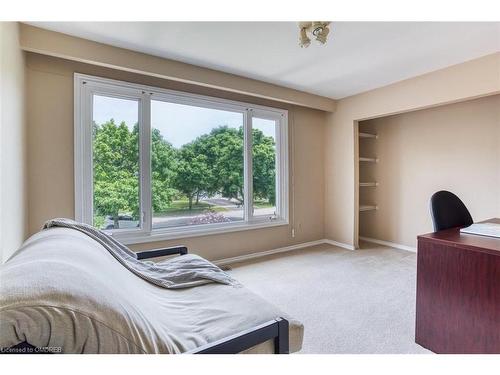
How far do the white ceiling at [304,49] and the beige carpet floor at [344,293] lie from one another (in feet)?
7.61

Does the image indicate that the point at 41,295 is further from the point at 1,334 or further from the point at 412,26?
the point at 412,26

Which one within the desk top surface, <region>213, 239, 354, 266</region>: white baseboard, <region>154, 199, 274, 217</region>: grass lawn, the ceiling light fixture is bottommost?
<region>213, 239, 354, 266</region>: white baseboard

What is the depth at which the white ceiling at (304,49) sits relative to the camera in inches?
84.5

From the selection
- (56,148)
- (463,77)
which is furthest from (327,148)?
(56,148)

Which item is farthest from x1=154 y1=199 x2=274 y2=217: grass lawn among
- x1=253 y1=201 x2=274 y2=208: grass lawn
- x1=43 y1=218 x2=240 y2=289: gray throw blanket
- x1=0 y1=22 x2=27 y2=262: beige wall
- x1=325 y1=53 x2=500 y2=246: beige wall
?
x1=325 y1=53 x2=500 y2=246: beige wall

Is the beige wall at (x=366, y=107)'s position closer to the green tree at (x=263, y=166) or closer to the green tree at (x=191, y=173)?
the green tree at (x=263, y=166)

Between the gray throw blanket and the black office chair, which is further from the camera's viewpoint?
the black office chair

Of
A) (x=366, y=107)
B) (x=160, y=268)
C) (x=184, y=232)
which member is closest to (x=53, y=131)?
(x=184, y=232)

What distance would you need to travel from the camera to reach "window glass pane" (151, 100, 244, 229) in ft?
9.98

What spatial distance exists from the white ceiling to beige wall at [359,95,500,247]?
96 cm

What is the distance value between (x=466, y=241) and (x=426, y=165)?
2.64 meters

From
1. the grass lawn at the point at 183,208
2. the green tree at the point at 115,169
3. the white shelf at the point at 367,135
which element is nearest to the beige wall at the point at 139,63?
the green tree at the point at 115,169

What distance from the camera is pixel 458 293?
1.56 meters

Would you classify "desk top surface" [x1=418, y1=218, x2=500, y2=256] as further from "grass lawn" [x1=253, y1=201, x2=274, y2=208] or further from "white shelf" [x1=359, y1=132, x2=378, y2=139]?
"white shelf" [x1=359, y1=132, x2=378, y2=139]
